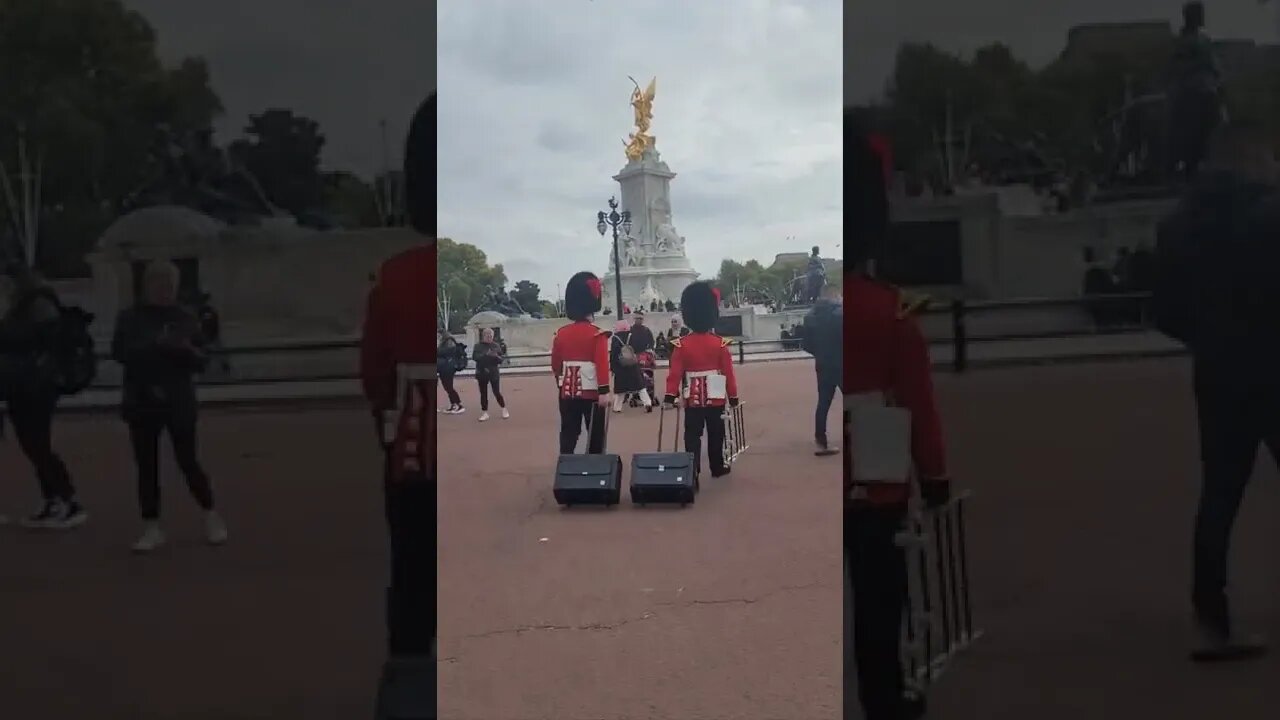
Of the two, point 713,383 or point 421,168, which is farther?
→ point 713,383

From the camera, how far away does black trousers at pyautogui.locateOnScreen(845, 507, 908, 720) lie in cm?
169

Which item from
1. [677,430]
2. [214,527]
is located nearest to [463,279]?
[677,430]

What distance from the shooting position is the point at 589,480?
12.6ft

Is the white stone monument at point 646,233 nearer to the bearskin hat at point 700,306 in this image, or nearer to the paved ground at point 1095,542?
the bearskin hat at point 700,306

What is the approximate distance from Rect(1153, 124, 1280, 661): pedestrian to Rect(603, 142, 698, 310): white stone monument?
102 inches

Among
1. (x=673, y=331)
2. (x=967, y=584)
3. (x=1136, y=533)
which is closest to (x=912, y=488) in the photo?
(x=967, y=584)

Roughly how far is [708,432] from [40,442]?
2815 mm

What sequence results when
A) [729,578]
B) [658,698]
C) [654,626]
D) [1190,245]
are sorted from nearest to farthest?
[1190,245] → [658,698] → [654,626] → [729,578]

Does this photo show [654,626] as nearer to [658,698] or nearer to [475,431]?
[658,698]

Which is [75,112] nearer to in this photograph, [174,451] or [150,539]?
[174,451]

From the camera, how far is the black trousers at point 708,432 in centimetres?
398

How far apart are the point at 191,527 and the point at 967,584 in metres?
Result: 1.58

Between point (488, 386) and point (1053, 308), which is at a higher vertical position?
point (1053, 308)

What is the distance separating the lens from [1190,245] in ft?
5.24
